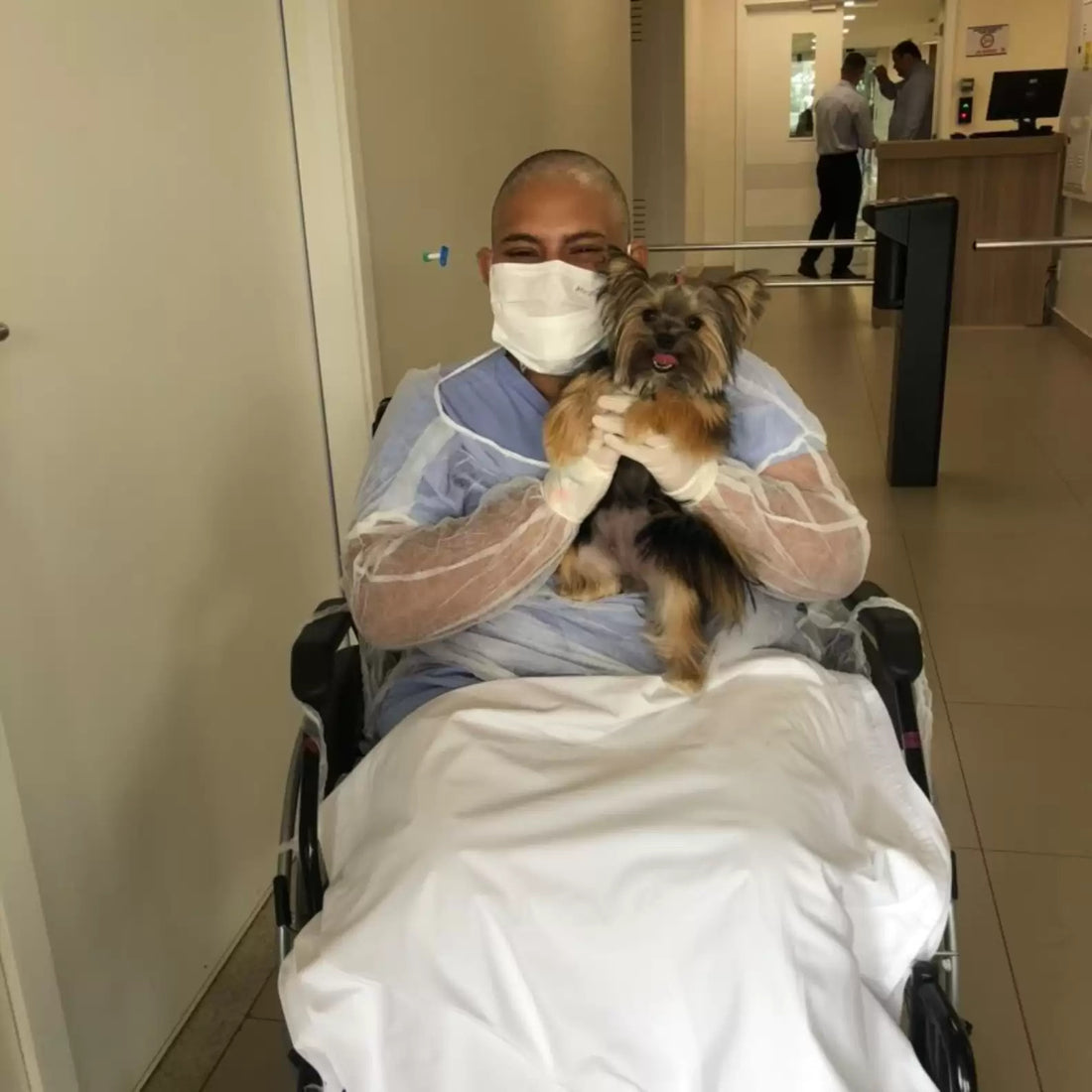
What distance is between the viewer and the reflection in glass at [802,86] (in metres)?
10.6

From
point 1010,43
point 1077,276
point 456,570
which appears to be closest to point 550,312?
point 456,570

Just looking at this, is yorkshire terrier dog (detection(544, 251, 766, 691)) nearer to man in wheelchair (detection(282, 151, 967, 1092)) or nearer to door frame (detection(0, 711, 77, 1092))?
man in wheelchair (detection(282, 151, 967, 1092))

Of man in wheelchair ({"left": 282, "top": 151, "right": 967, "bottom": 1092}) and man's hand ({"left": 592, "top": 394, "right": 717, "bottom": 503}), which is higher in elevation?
man's hand ({"left": 592, "top": 394, "right": 717, "bottom": 503})

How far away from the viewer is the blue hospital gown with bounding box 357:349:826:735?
1.40 m

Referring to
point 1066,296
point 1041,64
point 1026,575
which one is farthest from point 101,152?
point 1041,64

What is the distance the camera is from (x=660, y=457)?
51.0 inches

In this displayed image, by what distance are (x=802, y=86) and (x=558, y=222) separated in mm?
10185

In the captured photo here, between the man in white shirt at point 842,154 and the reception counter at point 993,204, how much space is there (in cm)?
213

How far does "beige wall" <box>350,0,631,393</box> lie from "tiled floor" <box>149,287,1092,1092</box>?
4.36ft

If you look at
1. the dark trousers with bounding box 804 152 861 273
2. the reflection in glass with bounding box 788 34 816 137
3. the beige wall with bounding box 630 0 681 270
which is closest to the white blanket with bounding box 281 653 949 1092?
the beige wall with bounding box 630 0 681 270

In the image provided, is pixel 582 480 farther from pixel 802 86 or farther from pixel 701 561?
pixel 802 86

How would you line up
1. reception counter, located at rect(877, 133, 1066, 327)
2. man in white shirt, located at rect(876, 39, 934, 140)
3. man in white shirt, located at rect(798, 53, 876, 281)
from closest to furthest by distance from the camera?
reception counter, located at rect(877, 133, 1066, 327)
man in white shirt, located at rect(876, 39, 934, 140)
man in white shirt, located at rect(798, 53, 876, 281)

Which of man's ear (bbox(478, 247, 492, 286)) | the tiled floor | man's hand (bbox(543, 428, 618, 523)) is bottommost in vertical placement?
the tiled floor

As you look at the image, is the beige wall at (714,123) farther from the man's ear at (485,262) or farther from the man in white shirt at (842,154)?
the man's ear at (485,262)
